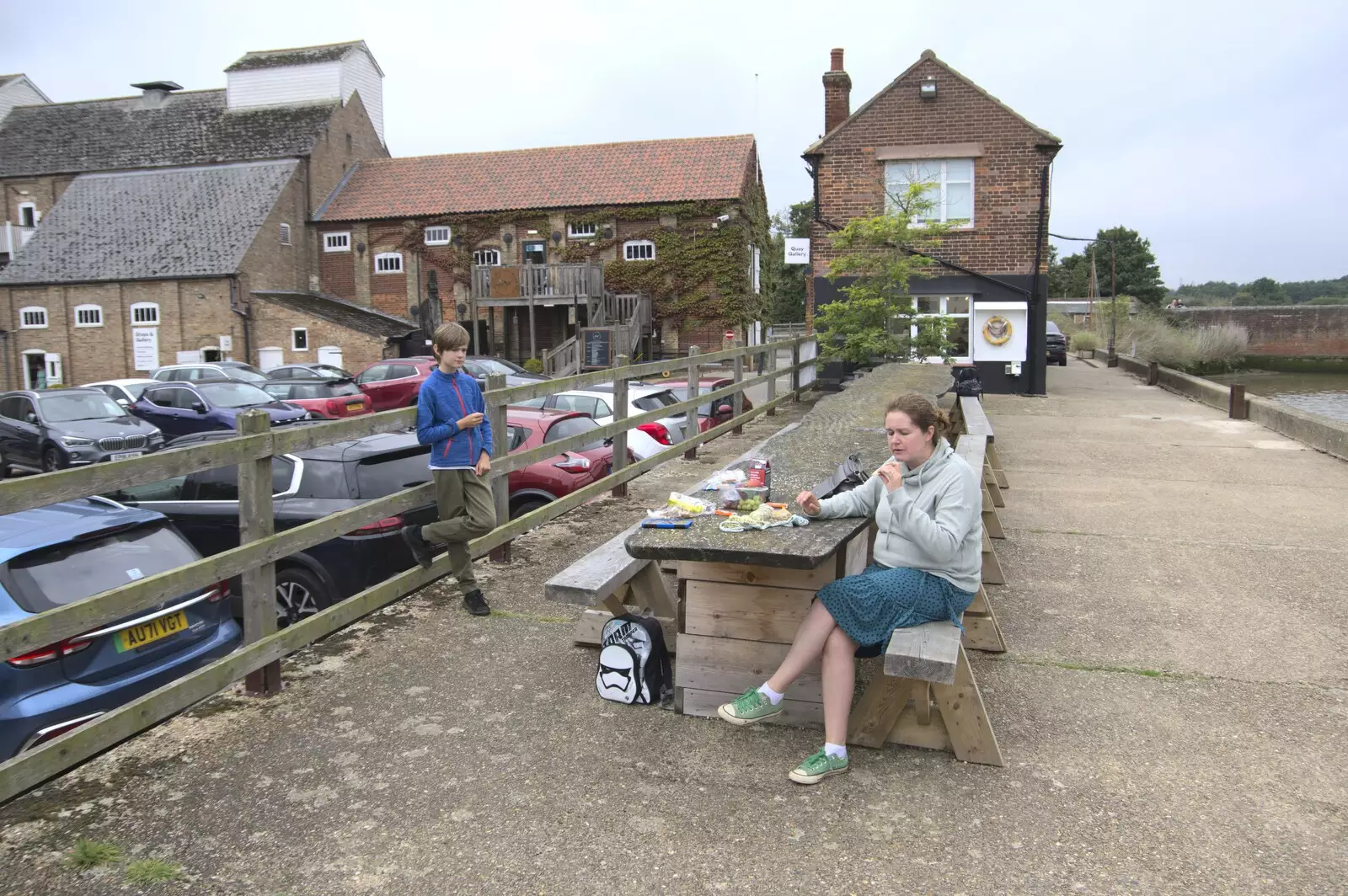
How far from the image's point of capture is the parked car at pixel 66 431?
17625mm

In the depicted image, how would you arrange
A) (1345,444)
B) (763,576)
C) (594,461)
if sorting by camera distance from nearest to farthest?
1. (763,576)
2. (594,461)
3. (1345,444)

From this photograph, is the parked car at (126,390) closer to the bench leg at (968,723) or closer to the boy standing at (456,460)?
the boy standing at (456,460)

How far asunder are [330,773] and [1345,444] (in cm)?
1252

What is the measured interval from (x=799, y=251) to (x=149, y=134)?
3557 cm

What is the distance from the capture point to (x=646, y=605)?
5.09 metres

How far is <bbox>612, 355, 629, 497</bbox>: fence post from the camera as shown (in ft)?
28.8

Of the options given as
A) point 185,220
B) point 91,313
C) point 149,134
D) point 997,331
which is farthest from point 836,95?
point 149,134

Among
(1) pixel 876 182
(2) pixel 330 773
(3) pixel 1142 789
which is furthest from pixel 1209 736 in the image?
(1) pixel 876 182

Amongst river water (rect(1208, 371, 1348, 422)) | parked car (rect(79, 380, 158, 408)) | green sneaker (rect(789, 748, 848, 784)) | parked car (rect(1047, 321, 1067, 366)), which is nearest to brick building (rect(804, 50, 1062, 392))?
river water (rect(1208, 371, 1348, 422))

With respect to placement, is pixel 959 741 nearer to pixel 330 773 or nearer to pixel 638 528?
pixel 638 528

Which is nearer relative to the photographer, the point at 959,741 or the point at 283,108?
the point at 959,741

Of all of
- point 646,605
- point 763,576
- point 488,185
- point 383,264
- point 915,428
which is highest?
point 488,185

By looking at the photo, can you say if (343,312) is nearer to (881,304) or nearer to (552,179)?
(552,179)

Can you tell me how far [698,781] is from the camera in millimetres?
3740
